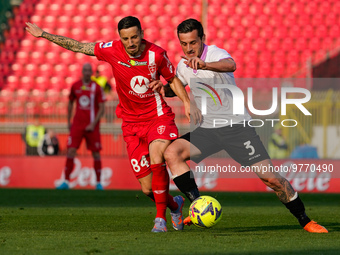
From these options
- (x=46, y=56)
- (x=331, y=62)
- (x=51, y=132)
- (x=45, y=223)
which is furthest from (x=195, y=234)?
(x=46, y=56)

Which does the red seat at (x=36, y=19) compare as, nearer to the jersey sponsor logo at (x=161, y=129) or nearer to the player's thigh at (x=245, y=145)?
the jersey sponsor logo at (x=161, y=129)

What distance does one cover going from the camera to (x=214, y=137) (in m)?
6.18

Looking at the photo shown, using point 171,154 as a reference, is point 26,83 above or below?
above

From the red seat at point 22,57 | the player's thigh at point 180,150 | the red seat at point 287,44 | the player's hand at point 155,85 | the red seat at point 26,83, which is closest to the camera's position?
the player's hand at point 155,85

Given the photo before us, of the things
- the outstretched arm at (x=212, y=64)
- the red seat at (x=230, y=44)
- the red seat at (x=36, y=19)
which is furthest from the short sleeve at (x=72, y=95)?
the red seat at (x=36, y=19)

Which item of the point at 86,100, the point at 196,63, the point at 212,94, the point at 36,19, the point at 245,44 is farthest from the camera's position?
the point at 36,19

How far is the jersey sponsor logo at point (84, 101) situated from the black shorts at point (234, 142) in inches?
263

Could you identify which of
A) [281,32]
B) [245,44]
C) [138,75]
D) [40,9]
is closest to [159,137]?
[138,75]

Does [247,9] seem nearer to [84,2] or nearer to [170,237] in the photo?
[84,2]

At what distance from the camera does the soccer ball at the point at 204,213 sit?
5725 mm

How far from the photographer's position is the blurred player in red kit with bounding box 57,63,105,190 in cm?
1251

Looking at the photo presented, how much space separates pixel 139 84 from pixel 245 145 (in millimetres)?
1146

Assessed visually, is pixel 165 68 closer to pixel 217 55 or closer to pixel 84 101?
pixel 217 55

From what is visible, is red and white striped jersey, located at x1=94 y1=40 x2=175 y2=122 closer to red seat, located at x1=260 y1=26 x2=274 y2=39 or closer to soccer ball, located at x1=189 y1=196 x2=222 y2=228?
soccer ball, located at x1=189 y1=196 x2=222 y2=228
